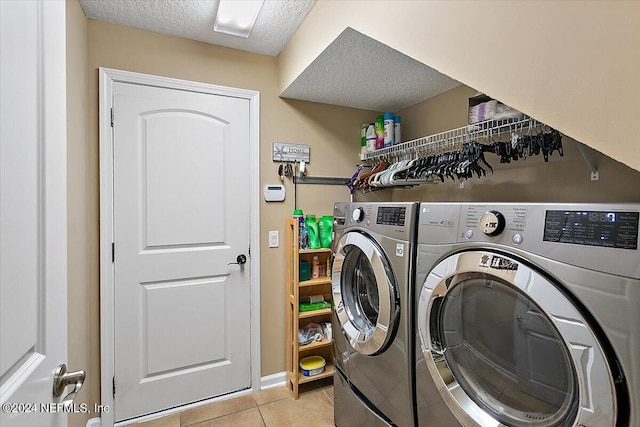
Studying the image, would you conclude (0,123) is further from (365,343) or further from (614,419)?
(365,343)

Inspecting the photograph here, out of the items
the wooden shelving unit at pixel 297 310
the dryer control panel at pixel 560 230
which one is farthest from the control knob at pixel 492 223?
the wooden shelving unit at pixel 297 310

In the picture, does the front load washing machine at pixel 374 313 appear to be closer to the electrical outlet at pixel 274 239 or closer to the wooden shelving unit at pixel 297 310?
the wooden shelving unit at pixel 297 310

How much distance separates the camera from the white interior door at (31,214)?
0.48m

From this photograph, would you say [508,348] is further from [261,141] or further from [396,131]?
[261,141]

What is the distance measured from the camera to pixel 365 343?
4.85 feet

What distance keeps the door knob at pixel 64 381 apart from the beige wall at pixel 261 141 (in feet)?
3.05

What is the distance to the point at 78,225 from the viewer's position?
5.13 feet

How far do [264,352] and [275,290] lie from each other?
0.45 m

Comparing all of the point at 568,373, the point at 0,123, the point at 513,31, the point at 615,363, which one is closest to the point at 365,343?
the point at 568,373

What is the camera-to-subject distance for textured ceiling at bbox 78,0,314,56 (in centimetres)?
164

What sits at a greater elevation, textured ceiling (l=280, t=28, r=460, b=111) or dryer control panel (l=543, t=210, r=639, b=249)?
textured ceiling (l=280, t=28, r=460, b=111)

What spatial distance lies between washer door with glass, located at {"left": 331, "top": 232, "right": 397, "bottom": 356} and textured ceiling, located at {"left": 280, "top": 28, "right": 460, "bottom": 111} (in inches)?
37.8

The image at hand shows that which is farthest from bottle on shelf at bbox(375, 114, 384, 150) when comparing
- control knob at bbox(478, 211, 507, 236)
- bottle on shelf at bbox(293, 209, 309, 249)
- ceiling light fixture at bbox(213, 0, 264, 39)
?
control knob at bbox(478, 211, 507, 236)

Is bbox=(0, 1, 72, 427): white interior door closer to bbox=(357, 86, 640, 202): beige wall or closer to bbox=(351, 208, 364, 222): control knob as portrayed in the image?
bbox=(351, 208, 364, 222): control knob
